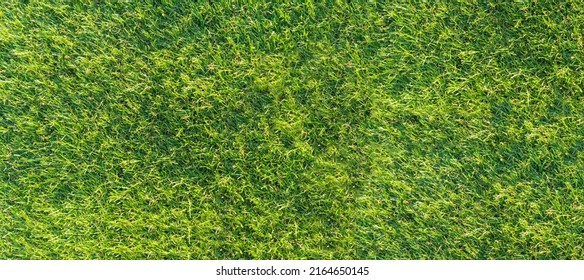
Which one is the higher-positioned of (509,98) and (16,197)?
(509,98)

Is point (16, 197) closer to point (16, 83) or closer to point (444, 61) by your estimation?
point (16, 83)

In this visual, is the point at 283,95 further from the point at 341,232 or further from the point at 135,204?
the point at 135,204

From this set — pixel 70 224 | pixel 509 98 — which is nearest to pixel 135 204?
pixel 70 224

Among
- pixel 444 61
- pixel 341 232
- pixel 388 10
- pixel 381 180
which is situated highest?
pixel 388 10

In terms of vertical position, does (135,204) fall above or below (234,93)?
below

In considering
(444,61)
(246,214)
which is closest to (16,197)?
(246,214)
